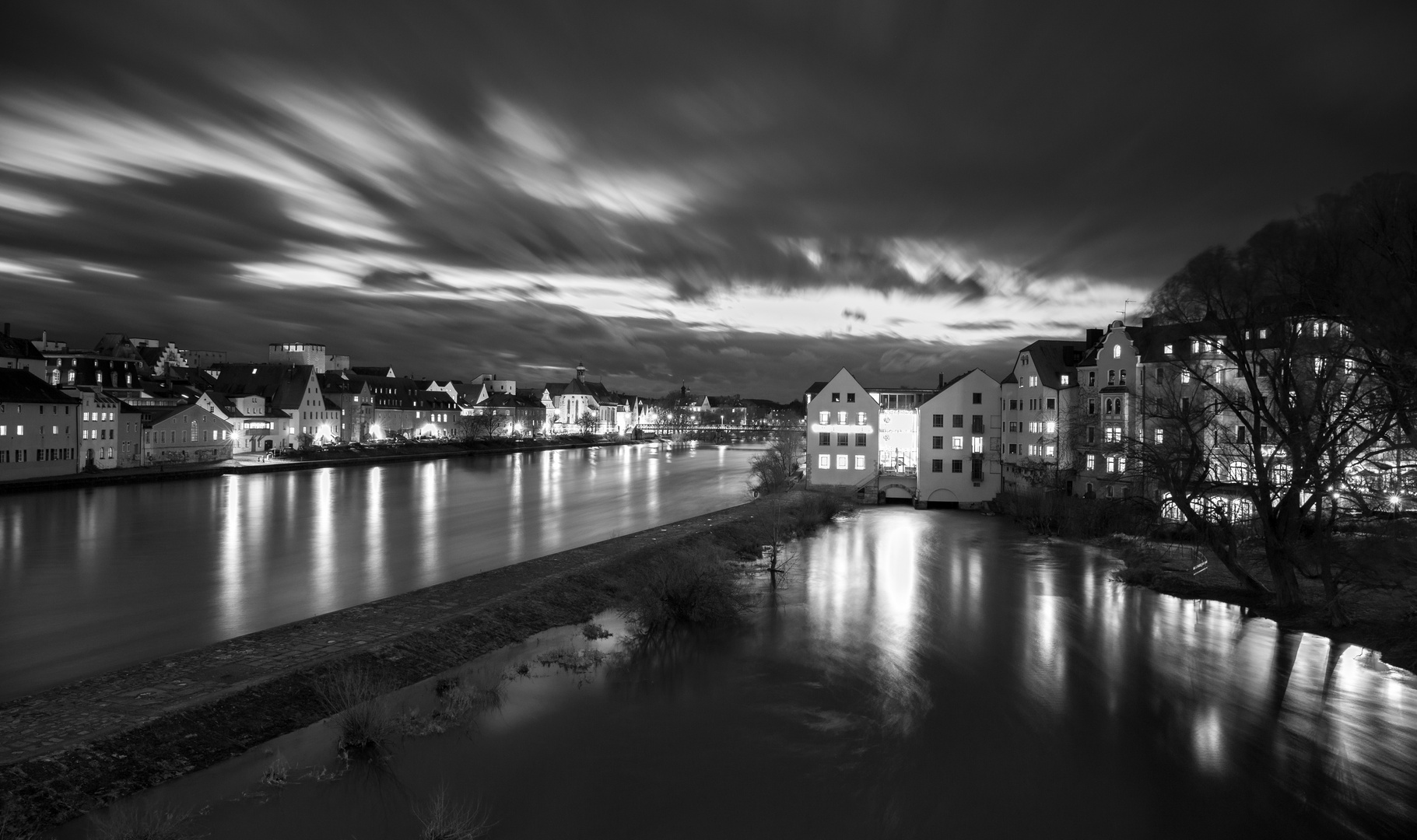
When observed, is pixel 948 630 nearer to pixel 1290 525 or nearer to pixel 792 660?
pixel 792 660

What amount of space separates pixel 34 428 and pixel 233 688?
45881 mm

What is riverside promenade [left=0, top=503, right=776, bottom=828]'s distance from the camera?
8828 mm

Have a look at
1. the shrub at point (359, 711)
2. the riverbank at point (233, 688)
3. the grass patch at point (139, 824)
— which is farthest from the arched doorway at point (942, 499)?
the grass patch at point (139, 824)

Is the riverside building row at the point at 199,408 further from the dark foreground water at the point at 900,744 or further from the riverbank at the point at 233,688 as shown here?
the dark foreground water at the point at 900,744

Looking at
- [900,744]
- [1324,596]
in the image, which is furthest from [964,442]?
[900,744]

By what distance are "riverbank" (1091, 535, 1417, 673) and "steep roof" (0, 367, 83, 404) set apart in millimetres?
55440

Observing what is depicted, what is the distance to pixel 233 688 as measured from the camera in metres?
11.3

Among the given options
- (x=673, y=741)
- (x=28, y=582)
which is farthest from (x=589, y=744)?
(x=28, y=582)

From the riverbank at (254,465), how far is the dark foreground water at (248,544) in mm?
1229

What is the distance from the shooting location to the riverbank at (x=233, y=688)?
882 cm

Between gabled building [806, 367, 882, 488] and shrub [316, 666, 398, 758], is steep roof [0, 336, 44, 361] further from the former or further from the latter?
shrub [316, 666, 398, 758]

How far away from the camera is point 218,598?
68.6 feet

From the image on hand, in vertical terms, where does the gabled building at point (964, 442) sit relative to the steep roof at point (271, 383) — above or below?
below

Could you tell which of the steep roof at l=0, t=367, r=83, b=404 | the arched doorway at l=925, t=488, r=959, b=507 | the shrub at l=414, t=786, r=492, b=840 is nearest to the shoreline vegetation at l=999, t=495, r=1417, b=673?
the arched doorway at l=925, t=488, r=959, b=507
